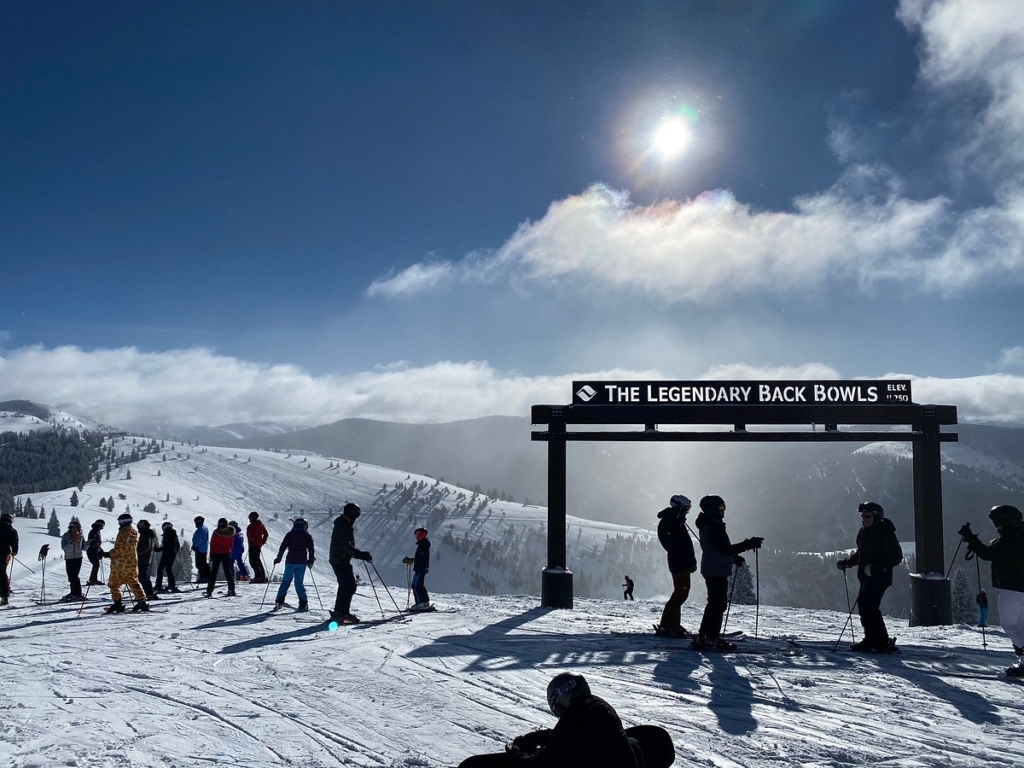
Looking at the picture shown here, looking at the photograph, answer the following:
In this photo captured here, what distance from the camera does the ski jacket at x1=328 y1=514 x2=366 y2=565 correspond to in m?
12.5

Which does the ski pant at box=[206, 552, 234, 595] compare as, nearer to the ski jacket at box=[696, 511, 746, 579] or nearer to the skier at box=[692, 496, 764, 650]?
the skier at box=[692, 496, 764, 650]

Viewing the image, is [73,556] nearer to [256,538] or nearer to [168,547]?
[168,547]

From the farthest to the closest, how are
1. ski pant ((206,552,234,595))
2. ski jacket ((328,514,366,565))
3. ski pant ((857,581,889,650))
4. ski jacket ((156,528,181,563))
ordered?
1. ski jacket ((156,528,181,563))
2. ski pant ((206,552,234,595))
3. ski jacket ((328,514,366,565))
4. ski pant ((857,581,889,650))

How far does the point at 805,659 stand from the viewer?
30.3ft

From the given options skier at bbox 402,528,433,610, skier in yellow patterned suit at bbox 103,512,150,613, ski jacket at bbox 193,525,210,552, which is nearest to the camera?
skier in yellow patterned suit at bbox 103,512,150,613

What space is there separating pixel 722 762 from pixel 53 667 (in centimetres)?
825

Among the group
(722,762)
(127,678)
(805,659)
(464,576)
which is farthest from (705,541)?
(464,576)

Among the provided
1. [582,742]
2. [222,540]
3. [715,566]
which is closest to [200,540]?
[222,540]

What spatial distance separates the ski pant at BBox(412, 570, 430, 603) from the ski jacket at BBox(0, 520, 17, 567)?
8.52m

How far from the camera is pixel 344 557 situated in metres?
12.5

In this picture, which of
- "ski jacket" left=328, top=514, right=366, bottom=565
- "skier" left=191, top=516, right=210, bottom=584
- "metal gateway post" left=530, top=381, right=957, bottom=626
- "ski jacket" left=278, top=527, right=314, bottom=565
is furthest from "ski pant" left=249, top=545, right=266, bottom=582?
"metal gateway post" left=530, top=381, right=957, bottom=626

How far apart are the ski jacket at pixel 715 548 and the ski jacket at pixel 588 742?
674 cm

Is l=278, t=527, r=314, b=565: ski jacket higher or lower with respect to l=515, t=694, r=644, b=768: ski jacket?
lower

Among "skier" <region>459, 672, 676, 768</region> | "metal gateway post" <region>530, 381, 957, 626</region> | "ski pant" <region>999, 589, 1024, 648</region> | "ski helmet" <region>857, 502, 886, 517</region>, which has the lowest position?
"ski pant" <region>999, 589, 1024, 648</region>
